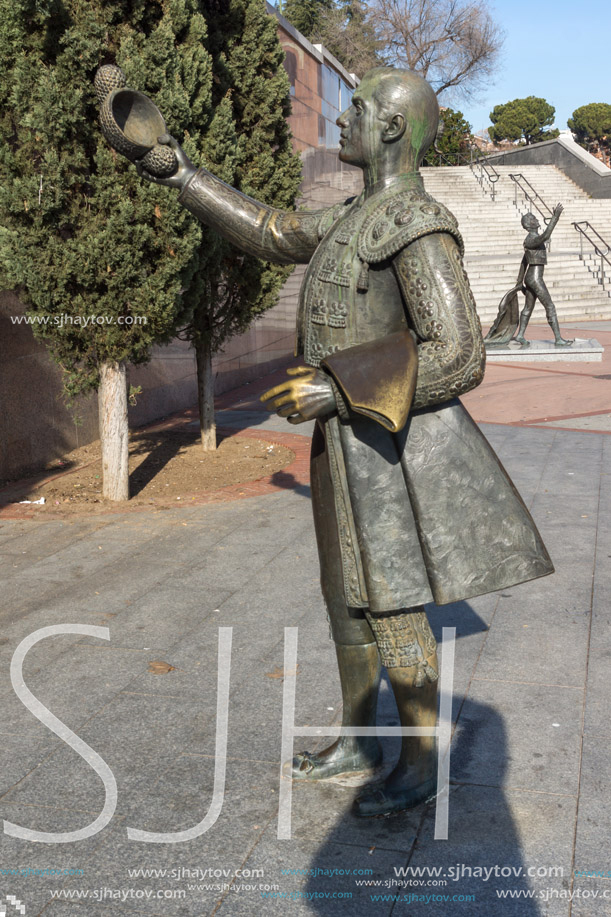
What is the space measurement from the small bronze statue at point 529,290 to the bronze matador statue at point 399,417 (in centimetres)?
1145

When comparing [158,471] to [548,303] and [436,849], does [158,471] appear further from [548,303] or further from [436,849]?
[548,303]

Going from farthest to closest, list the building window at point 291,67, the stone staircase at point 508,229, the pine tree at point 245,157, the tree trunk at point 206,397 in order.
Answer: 1. the stone staircase at point 508,229
2. the building window at point 291,67
3. the tree trunk at point 206,397
4. the pine tree at point 245,157

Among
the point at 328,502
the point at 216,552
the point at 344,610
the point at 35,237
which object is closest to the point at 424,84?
the point at 328,502

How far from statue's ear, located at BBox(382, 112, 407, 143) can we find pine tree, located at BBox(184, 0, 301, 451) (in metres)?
5.32

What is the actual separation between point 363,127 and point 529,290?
40.5 ft

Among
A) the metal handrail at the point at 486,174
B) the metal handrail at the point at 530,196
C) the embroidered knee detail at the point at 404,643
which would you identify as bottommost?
the embroidered knee detail at the point at 404,643

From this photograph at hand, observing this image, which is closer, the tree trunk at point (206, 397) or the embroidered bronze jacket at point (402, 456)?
the embroidered bronze jacket at point (402, 456)

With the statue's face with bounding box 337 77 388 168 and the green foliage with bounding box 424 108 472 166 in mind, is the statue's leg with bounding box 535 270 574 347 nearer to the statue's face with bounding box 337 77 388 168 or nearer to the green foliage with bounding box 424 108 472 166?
the statue's face with bounding box 337 77 388 168

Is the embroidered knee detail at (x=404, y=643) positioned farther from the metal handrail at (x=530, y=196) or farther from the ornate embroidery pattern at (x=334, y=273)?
the metal handrail at (x=530, y=196)

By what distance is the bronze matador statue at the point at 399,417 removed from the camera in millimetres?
2643

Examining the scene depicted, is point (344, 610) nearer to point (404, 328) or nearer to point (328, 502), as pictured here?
point (328, 502)

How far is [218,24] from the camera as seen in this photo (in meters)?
8.53

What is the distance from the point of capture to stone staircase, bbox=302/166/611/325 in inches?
841

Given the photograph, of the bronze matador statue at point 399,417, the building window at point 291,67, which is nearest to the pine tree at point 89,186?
the bronze matador statue at point 399,417
